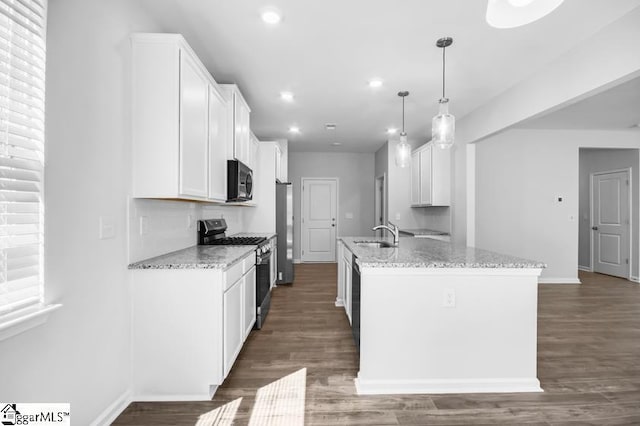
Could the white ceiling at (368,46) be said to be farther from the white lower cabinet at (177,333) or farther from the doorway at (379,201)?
the doorway at (379,201)

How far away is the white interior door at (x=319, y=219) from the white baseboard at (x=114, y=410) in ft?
18.4

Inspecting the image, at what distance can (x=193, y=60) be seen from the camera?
2.21m

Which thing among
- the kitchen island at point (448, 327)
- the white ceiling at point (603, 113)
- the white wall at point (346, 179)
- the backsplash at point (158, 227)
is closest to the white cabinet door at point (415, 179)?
the white ceiling at point (603, 113)

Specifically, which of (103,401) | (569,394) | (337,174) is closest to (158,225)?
(103,401)

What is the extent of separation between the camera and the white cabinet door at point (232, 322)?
2.11m

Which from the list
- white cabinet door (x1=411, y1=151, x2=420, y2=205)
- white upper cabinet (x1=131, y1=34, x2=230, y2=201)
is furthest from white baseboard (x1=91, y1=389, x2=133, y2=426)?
white cabinet door (x1=411, y1=151, x2=420, y2=205)

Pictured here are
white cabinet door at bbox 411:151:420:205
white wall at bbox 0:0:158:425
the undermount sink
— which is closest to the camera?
white wall at bbox 0:0:158:425

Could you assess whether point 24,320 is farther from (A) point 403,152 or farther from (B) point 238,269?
(A) point 403,152

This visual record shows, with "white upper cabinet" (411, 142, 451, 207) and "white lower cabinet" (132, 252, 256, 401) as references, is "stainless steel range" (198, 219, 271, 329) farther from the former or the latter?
"white upper cabinet" (411, 142, 451, 207)

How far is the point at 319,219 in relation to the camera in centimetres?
757

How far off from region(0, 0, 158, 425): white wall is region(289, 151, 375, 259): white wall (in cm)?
555

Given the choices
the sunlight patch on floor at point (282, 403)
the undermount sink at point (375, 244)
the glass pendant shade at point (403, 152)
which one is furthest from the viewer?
the glass pendant shade at point (403, 152)

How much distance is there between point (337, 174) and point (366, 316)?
5657 mm

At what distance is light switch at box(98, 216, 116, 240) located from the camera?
1.77 metres
